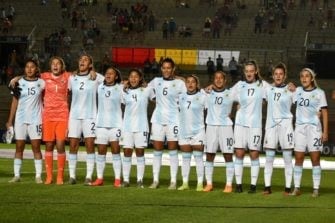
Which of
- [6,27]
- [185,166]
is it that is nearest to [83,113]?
[185,166]

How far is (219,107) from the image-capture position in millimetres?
16391

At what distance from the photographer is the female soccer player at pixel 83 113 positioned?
54.7 feet

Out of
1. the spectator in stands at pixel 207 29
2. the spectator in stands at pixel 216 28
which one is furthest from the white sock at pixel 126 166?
the spectator in stands at pixel 207 29

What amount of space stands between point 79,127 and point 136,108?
1.17m

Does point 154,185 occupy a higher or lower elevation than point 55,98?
lower

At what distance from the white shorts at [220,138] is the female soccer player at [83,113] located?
7.43ft

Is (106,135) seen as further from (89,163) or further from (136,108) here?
(136,108)

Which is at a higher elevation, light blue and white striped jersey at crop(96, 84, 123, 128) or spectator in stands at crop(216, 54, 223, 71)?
spectator in stands at crop(216, 54, 223, 71)

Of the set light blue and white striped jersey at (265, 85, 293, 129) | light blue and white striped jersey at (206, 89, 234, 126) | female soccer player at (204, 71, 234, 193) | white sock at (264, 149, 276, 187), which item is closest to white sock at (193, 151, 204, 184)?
female soccer player at (204, 71, 234, 193)

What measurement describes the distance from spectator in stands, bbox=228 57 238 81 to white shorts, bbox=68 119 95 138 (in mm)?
22446

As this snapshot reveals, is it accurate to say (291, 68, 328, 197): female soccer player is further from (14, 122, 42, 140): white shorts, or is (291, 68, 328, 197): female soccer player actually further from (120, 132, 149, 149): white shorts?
(14, 122, 42, 140): white shorts

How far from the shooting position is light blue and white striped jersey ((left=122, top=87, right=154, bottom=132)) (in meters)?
16.6

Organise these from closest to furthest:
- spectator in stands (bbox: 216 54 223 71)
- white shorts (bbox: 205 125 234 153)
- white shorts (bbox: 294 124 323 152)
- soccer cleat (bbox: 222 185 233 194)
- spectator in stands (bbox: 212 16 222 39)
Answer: white shorts (bbox: 294 124 323 152)
soccer cleat (bbox: 222 185 233 194)
white shorts (bbox: 205 125 234 153)
spectator in stands (bbox: 216 54 223 71)
spectator in stands (bbox: 212 16 222 39)

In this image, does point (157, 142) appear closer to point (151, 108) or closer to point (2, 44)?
point (151, 108)
